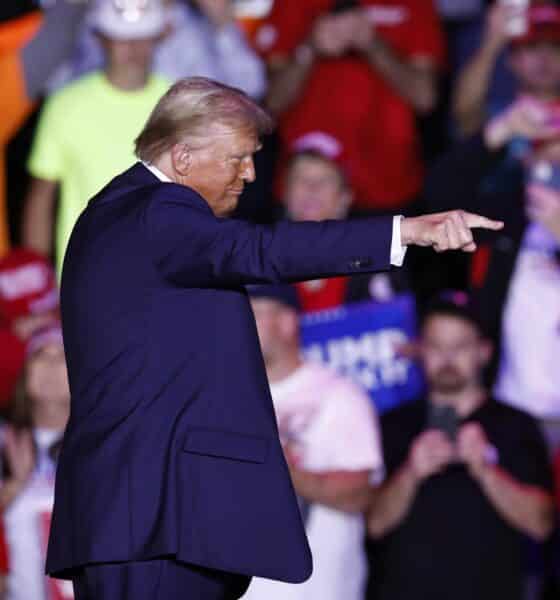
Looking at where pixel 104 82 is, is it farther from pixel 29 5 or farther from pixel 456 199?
pixel 456 199

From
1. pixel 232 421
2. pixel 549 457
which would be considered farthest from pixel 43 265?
pixel 232 421

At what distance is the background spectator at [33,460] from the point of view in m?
5.15

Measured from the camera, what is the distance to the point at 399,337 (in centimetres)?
566

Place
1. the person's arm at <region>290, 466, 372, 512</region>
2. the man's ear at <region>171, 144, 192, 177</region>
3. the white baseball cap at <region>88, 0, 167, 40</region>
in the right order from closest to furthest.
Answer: the man's ear at <region>171, 144, 192, 177</region> → the person's arm at <region>290, 466, 372, 512</region> → the white baseball cap at <region>88, 0, 167, 40</region>

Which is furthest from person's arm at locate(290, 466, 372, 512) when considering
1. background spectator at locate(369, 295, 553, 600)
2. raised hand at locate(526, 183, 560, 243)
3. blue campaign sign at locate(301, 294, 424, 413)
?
raised hand at locate(526, 183, 560, 243)

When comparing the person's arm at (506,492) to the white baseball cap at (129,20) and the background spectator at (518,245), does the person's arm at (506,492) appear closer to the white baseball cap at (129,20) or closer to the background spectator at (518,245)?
the background spectator at (518,245)

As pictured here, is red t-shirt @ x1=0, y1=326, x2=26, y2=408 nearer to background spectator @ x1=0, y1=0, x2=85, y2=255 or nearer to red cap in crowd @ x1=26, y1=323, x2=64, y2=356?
red cap in crowd @ x1=26, y1=323, x2=64, y2=356

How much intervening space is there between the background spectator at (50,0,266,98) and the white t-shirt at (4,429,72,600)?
5.82 feet

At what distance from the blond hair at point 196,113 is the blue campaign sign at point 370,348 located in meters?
2.58

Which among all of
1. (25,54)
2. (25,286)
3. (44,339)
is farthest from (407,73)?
(44,339)

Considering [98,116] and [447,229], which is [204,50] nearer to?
[98,116]

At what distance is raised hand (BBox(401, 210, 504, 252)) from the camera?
2.73 metres

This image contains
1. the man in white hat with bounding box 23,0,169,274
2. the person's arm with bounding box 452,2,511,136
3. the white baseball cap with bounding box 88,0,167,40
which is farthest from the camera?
the person's arm with bounding box 452,2,511,136

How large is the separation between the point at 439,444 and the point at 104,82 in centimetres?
186
